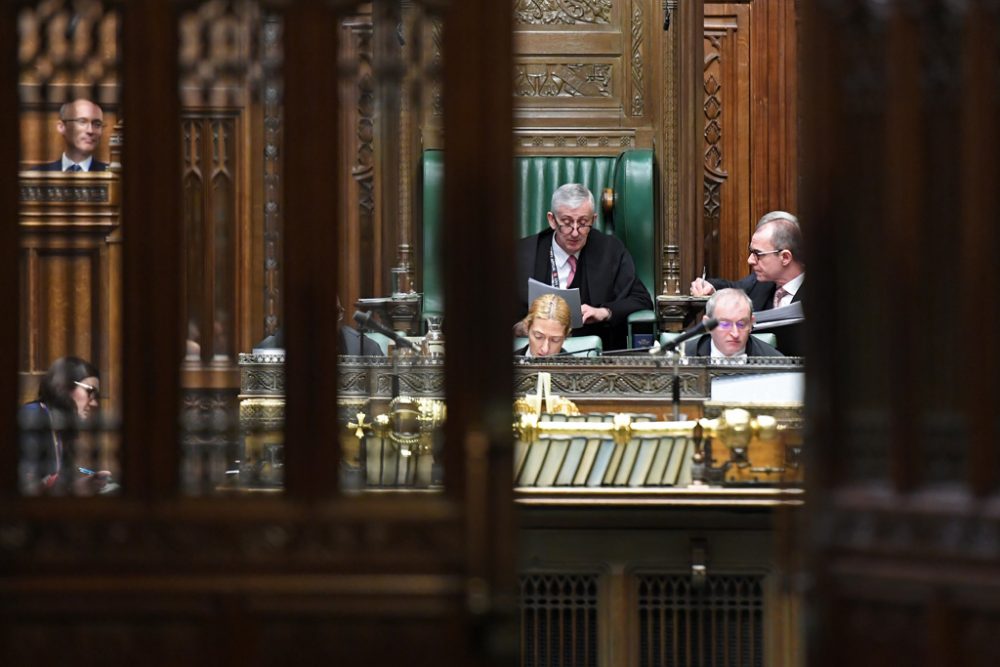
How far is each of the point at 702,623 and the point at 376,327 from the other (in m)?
1.48

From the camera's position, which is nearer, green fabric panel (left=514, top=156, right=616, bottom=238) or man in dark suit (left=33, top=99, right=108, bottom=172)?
man in dark suit (left=33, top=99, right=108, bottom=172)

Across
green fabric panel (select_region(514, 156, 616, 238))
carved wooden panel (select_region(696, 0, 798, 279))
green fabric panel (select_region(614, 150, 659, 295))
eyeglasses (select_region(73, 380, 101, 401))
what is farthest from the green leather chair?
eyeglasses (select_region(73, 380, 101, 401))

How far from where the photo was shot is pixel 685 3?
8836 mm

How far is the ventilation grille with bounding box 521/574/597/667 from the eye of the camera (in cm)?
516

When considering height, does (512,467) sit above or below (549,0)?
below

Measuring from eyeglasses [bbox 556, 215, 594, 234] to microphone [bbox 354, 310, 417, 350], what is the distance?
374 cm

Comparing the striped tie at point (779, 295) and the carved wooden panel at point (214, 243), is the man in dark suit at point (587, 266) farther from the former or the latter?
the carved wooden panel at point (214, 243)

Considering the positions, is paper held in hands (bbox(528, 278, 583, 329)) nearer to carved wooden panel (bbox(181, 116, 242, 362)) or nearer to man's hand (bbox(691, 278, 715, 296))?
man's hand (bbox(691, 278, 715, 296))

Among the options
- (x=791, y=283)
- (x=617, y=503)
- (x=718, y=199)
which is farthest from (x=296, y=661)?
(x=718, y=199)

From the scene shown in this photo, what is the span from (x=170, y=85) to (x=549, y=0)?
5.88 metres

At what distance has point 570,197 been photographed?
27.2 ft

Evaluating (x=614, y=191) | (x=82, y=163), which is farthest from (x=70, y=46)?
(x=614, y=191)

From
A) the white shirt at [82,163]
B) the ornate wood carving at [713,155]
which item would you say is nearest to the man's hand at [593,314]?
the ornate wood carving at [713,155]

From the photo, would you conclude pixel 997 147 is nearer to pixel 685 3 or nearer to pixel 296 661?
pixel 296 661
